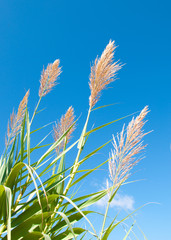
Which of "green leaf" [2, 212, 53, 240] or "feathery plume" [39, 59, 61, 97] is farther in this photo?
"feathery plume" [39, 59, 61, 97]

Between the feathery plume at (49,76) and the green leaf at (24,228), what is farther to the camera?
the feathery plume at (49,76)

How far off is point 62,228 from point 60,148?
2.08 feet

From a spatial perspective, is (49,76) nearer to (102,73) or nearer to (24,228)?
(102,73)

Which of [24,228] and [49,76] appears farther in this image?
[49,76]

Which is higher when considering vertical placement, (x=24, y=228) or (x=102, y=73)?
(x=102, y=73)

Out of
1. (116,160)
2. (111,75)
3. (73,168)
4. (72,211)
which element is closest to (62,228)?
(72,211)

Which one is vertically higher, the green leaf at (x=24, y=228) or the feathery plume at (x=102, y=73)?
the feathery plume at (x=102, y=73)

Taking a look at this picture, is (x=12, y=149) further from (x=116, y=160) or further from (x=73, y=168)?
(x=116, y=160)

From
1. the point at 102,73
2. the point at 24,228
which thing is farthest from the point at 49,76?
the point at 24,228

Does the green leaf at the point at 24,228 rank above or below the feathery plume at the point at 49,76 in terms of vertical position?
below

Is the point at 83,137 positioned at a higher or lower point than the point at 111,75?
lower

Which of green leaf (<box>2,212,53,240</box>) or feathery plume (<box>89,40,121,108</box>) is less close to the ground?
feathery plume (<box>89,40,121,108</box>)

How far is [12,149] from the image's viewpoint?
6.35 feet

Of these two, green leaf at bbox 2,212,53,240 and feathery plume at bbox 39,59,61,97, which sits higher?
feathery plume at bbox 39,59,61,97
